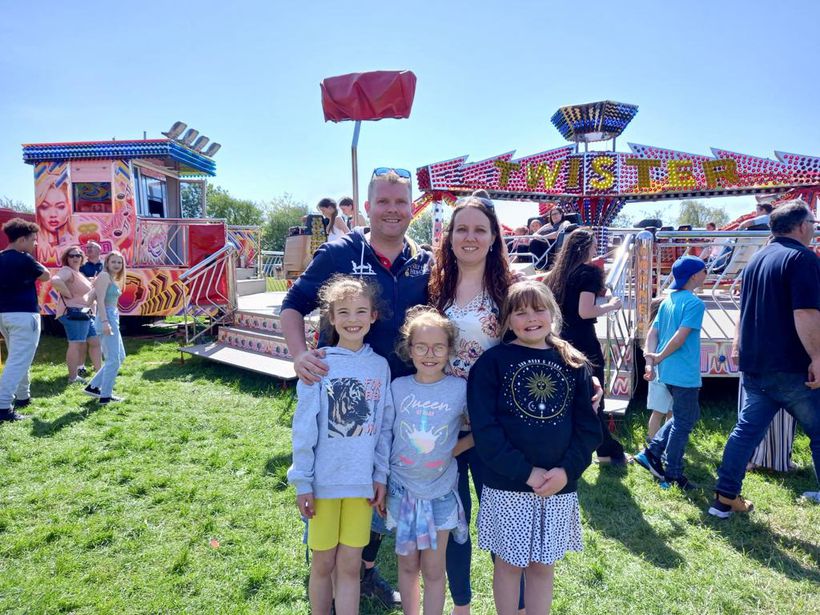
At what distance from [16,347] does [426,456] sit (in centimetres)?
561

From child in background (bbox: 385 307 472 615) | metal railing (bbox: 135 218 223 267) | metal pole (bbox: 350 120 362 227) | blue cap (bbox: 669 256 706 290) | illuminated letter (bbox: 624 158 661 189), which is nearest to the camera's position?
child in background (bbox: 385 307 472 615)

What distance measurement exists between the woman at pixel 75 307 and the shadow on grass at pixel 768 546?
6.94m

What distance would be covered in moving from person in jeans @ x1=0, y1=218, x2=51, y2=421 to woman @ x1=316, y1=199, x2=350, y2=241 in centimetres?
332

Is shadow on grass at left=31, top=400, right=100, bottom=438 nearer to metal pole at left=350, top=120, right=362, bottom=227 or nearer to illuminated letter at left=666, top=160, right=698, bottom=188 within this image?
metal pole at left=350, top=120, right=362, bottom=227

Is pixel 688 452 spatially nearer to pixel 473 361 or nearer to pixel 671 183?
pixel 473 361

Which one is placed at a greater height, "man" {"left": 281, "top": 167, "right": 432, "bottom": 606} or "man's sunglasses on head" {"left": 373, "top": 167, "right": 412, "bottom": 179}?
"man's sunglasses on head" {"left": 373, "top": 167, "right": 412, "bottom": 179}

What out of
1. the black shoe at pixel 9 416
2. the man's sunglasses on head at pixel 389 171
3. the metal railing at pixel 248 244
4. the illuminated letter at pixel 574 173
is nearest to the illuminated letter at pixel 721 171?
the illuminated letter at pixel 574 173

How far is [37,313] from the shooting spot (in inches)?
219

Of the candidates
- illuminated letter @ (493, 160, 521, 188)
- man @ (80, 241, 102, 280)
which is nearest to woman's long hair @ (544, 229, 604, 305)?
man @ (80, 241, 102, 280)

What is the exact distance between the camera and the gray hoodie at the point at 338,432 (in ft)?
6.27

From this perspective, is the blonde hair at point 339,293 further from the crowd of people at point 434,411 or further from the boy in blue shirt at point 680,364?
the boy in blue shirt at point 680,364

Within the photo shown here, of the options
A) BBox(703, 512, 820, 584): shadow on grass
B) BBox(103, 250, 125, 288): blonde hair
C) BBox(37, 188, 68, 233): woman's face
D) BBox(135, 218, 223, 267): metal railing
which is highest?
BBox(37, 188, 68, 233): woman's face

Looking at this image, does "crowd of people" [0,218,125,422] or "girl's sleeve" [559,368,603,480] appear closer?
"girl's sleeve" [559,368,603,480]

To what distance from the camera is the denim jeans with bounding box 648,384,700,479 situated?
11.8 feet
